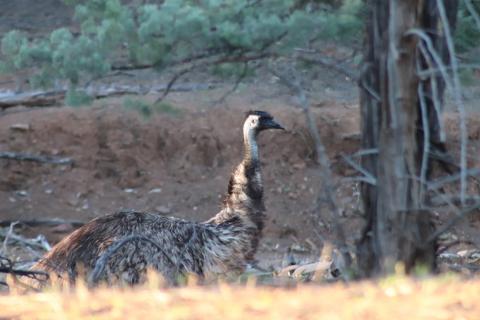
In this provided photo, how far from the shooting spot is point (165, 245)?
30.1ft

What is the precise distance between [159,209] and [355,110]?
297 cm

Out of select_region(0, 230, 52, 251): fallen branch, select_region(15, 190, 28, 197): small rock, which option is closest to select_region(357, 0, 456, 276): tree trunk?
select_region(0, 230, 52, 251): fallen branch

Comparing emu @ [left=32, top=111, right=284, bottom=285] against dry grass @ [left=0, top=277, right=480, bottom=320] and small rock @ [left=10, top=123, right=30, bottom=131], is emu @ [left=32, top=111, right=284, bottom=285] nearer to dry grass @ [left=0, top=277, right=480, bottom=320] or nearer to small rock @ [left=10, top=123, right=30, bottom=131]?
dry grass @ [left=0, top=277, right=480, bottom=320]

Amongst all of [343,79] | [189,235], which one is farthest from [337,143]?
[189,235]

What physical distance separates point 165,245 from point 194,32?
1764mm

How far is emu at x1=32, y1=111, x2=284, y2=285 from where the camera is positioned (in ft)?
29.2

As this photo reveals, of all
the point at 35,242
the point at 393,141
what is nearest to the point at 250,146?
the point at 35,242

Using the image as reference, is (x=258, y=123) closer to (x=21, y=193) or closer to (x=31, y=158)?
(x=31, y=158)

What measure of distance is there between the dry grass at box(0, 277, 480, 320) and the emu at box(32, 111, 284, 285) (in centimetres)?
239

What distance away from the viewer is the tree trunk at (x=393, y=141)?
636 centimetres

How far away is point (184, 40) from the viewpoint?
385 inches

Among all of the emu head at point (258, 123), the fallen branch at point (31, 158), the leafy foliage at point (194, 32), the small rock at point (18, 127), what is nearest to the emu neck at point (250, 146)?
the emu head at point (258, 123)

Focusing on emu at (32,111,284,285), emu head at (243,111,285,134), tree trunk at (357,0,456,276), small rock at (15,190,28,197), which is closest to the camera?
tree trunk at (357,0,456,276)

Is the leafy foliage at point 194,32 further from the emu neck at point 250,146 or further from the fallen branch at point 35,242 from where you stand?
the fallen branch at point 35,242
